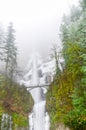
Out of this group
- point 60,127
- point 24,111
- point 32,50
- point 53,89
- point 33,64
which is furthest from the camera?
point 32,50

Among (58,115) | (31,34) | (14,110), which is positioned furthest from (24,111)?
(31,34)

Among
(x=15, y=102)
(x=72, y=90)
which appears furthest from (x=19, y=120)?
(x=72, y=90)

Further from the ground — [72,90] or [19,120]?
[72,90]

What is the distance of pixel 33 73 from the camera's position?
66375 mm

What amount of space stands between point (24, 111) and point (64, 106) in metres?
10.3

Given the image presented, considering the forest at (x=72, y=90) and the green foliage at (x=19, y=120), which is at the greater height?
the forest at (x=72, y=90)

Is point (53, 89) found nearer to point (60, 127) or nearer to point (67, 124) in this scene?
point (60, 127)

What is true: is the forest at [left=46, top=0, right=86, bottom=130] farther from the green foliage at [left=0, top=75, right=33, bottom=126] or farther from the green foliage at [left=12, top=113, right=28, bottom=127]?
the green foliage at [left=0, top=75, right=33, bottom=126]

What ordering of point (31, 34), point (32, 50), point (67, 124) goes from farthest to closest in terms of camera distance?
point (31, 34), point (32, 50), point (67, 124)

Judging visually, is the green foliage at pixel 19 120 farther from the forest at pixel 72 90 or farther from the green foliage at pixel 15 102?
the forest at pixel 72 90

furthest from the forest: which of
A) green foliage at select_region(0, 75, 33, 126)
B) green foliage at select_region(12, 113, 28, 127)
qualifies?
green foliage at select_region(0, 75, 33, 126)

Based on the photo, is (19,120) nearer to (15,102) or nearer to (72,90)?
(15,102)

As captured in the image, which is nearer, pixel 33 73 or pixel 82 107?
pixel 82 107

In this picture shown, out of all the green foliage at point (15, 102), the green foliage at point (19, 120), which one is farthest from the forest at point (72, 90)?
the green foliage at point (15, 102)
